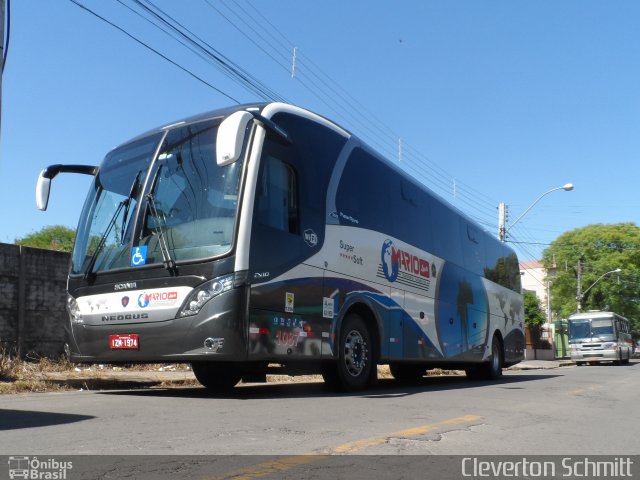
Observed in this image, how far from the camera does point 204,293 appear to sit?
22.7 feet

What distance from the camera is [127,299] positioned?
293 inches

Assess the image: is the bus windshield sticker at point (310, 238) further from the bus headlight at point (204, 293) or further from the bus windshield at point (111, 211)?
the bus windshield at point (111, 211)

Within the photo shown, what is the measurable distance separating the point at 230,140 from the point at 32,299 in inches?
283

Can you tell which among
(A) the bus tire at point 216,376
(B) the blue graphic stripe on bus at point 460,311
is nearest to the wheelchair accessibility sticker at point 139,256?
(A) the bus tire at point 216,376

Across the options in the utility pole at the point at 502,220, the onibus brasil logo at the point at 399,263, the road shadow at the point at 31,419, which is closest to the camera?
the road shadow at the point at 31,419

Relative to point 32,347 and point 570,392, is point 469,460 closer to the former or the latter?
point 570,392

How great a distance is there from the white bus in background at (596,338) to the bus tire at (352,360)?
2825 cm

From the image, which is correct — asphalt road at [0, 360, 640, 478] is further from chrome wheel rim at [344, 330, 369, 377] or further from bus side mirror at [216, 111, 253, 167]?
bus side mirror at [216, 111, 253, 167]

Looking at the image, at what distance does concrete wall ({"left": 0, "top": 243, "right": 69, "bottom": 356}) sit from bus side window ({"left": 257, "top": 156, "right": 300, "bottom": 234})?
20.0 ft

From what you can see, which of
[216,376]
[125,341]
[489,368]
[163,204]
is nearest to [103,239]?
[163,204]

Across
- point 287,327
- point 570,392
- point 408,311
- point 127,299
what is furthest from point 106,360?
point 570,392

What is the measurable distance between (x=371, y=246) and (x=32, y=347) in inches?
257

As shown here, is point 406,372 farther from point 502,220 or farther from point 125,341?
point 502,220

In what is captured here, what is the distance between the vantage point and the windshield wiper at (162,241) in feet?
23.5
